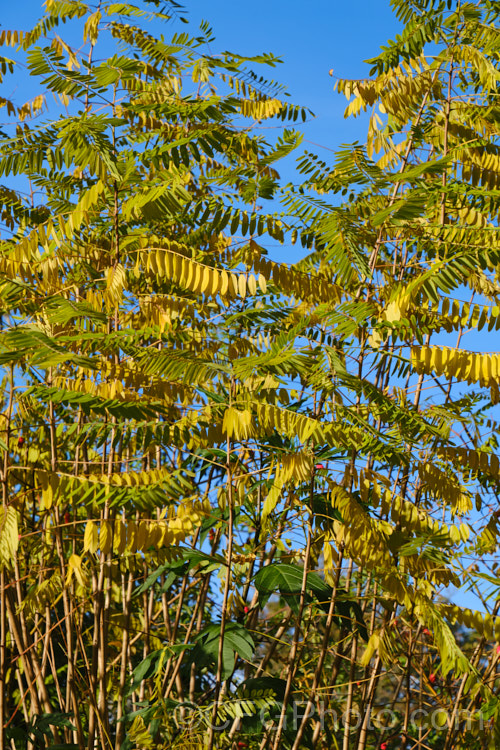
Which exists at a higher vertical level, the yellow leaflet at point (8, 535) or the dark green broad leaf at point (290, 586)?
the yellow leaflet at point (8, 535)

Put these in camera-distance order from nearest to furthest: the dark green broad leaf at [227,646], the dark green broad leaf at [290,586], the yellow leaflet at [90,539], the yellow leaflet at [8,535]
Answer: the yellow leaflet at [8,535]
the yellow leaflet at [90,539]
the dark green broad leaf at [227,646]
the dark green broad leaf at [290,586]

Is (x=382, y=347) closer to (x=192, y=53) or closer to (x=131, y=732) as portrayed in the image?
(x=192, y=53)

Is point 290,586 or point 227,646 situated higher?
point 290,586

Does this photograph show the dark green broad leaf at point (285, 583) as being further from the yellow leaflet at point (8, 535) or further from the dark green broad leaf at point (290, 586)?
the yellow leaflet at point (8, 535)

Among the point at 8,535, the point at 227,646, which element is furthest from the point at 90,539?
the point at 227,646

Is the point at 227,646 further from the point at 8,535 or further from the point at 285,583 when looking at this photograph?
the point at 8,535

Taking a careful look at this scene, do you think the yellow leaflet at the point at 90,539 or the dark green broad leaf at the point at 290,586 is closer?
the yellow leaflet at the point at 90,539

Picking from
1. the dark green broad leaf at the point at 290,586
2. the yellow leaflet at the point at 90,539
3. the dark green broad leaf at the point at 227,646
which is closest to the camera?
the yellow leaflet at the point at 90,539

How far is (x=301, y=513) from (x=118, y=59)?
2.17 metres

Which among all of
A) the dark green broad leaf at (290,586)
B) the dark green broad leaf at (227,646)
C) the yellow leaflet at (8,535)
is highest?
the yellow leaflet at (8,535)

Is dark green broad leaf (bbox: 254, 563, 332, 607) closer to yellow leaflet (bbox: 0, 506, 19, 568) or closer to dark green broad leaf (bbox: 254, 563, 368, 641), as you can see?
dark green broad leaf (bbox: 254, 563, 368, 641)

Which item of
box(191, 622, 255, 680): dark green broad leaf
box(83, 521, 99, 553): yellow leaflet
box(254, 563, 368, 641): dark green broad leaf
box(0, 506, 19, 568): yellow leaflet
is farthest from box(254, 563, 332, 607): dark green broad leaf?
box(0, 506, 19, 568): yellow leaflet

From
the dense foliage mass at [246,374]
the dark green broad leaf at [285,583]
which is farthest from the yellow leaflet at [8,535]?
the dark green broad leaf at [285,583]

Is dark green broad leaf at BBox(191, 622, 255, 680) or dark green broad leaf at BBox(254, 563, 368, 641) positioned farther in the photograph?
dark green broad leaf at BBox(254, 563, 368, 641)
